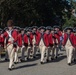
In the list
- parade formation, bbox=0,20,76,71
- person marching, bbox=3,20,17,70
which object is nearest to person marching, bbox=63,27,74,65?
parade formation, bbox=0,20,76,71

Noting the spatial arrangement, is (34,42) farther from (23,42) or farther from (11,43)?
(11,43)

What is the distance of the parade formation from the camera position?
1627 centimetres

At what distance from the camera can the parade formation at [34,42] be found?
16.3 metres

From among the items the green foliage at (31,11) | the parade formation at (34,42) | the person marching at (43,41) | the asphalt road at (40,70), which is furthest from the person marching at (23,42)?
the green foliage at (31,11)

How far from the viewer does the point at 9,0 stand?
39.4m

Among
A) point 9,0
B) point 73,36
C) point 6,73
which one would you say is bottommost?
point 6,73

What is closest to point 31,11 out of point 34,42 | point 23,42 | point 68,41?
point 34,42

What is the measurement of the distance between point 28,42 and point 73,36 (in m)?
3.68

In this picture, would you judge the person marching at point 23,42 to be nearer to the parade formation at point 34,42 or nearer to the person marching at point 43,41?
the parade formation at point 34,42

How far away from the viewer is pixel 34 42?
23141 millimetres

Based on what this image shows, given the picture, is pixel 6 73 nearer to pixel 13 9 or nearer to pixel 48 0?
pixel 13 9

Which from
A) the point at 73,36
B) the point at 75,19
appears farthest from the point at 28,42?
the point at 75,19

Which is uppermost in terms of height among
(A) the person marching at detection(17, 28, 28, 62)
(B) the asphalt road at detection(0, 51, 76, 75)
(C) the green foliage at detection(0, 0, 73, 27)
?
(C) the green foliage at detection(0, 0, 73, 27)

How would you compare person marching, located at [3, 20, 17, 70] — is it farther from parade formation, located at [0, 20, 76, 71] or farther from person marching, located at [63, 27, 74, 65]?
person marching, located at [63, 27, 74, 65]
